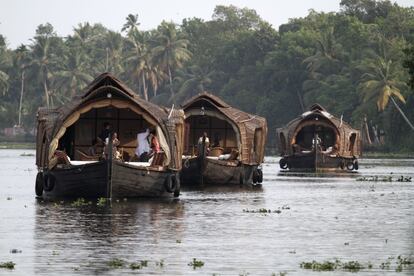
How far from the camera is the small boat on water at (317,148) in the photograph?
67.2 meters

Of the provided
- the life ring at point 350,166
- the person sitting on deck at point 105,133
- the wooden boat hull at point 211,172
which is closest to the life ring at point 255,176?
the wooden boat hull at point 211,172


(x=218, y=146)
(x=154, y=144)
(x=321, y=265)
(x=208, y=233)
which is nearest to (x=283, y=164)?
(x=218, y=146)

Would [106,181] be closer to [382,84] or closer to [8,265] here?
[8,265]

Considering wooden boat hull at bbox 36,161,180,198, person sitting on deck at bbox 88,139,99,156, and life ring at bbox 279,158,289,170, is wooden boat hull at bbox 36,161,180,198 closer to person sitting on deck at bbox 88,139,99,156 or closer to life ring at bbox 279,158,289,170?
person sitting on deck at bbox 88,139,99,156

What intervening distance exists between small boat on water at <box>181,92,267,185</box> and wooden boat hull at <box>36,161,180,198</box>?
7.74 meters

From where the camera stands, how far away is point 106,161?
34688 mm

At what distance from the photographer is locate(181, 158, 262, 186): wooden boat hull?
151 ft

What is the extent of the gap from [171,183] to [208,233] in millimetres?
10503

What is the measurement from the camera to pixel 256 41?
143875 millimetres

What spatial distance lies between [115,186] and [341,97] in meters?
83.0

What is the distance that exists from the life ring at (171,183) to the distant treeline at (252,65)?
65.1 meters

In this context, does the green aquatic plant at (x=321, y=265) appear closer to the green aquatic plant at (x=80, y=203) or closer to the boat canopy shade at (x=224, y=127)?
the green aquatic plant at (x=80, y=203)

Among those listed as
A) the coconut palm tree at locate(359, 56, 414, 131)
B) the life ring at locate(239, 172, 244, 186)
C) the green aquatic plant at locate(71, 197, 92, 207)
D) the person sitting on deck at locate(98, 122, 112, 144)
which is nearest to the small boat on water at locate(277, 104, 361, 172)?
the life ring at locate(239, 172, 244, 186)

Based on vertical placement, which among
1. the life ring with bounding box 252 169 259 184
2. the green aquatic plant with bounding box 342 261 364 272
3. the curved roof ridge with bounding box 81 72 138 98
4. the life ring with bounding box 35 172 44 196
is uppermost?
the curved roof ridge with bounding box 81 72 138 98
